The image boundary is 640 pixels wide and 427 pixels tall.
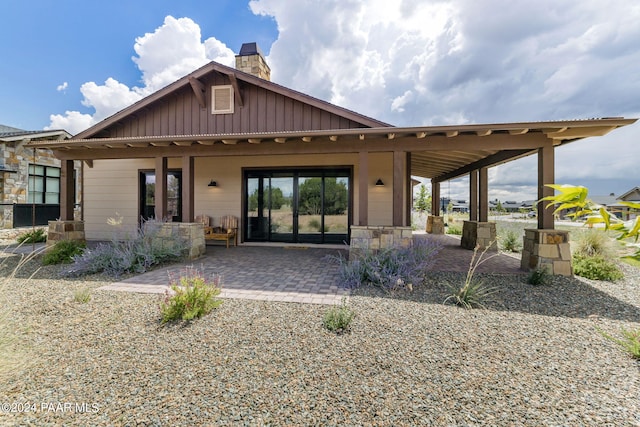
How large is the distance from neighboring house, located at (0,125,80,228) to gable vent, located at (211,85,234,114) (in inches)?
244

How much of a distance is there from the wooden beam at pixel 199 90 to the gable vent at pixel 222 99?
0.25 m

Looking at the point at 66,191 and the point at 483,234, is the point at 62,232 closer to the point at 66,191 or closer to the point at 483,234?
the point at 66,191

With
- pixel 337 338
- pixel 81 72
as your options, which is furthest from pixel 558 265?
pixel 81 72

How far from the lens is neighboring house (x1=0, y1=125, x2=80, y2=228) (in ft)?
33.6

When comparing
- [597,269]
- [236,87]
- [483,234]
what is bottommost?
[597,269]

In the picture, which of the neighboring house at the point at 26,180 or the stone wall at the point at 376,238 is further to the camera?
the neighboring house at the point at 26,180

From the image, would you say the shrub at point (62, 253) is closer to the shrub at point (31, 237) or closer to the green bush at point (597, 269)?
the shrub at point (31, 237)

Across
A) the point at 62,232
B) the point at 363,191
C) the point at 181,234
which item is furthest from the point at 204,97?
the point at 363,191

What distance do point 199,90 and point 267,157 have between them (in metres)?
2.56

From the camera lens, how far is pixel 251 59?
345 inches

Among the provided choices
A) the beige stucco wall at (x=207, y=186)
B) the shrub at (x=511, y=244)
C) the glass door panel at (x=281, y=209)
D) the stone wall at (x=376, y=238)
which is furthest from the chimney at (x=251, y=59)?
the shrub at (x=511, y=244)

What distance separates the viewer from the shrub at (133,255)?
5266 mm

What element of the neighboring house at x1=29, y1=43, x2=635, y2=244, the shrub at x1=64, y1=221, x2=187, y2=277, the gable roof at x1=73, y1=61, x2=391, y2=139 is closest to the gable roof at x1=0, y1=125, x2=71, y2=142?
the neighboring house at x1=29, y1=43, x2=635, y2=244

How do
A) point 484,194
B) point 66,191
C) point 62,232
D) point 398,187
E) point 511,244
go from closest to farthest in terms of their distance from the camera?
1. point 398,187
2. point 62,232
3. point 66,191
4. point 511,244
5. point 484,194
